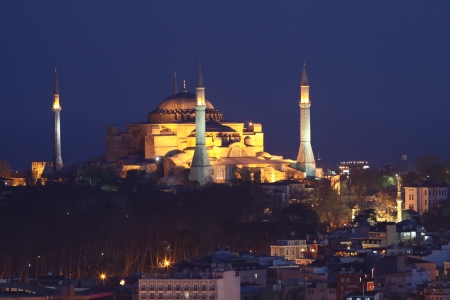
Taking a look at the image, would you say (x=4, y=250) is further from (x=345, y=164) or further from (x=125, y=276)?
(x=345, y=164)

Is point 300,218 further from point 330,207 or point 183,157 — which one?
point 183,157

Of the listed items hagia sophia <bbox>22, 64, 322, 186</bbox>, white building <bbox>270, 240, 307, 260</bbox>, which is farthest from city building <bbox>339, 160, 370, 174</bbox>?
white building <bbox>270, 240, 307, 260</bbox>

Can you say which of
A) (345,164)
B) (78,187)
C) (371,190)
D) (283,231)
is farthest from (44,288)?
(345,164)

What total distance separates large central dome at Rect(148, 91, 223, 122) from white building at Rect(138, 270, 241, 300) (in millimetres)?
52028

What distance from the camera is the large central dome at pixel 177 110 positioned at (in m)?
127

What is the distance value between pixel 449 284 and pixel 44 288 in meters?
13.7

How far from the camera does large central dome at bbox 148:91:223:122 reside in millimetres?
126562

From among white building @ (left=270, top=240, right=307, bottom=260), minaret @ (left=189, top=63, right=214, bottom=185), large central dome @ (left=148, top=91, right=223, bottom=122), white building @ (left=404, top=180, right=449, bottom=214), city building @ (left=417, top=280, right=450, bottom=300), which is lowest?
city building @ (left=417, top=280, right=450, bottom=300)

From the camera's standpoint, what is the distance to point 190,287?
73125 mm

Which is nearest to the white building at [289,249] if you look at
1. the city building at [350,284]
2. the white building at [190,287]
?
the city building at [350,284]

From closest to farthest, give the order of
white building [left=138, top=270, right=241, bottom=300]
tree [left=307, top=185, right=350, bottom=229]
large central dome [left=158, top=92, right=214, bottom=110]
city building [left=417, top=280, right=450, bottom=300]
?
white building [left=138, top=270, right=241, bottom=300] < city building [left=417, top=280, right=450, bottom=300] < tree [left=307, top=185, right=350, bottom=229] < large central dome [left=158, top=92, right=214, bottom=110]

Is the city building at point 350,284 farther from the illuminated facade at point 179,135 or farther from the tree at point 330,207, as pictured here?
the illuminated facade at point 179,135

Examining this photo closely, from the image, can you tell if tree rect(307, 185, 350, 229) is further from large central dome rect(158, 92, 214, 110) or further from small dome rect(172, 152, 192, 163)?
large central dome rect(158, 92, 214, 110)

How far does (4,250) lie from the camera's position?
285ft
